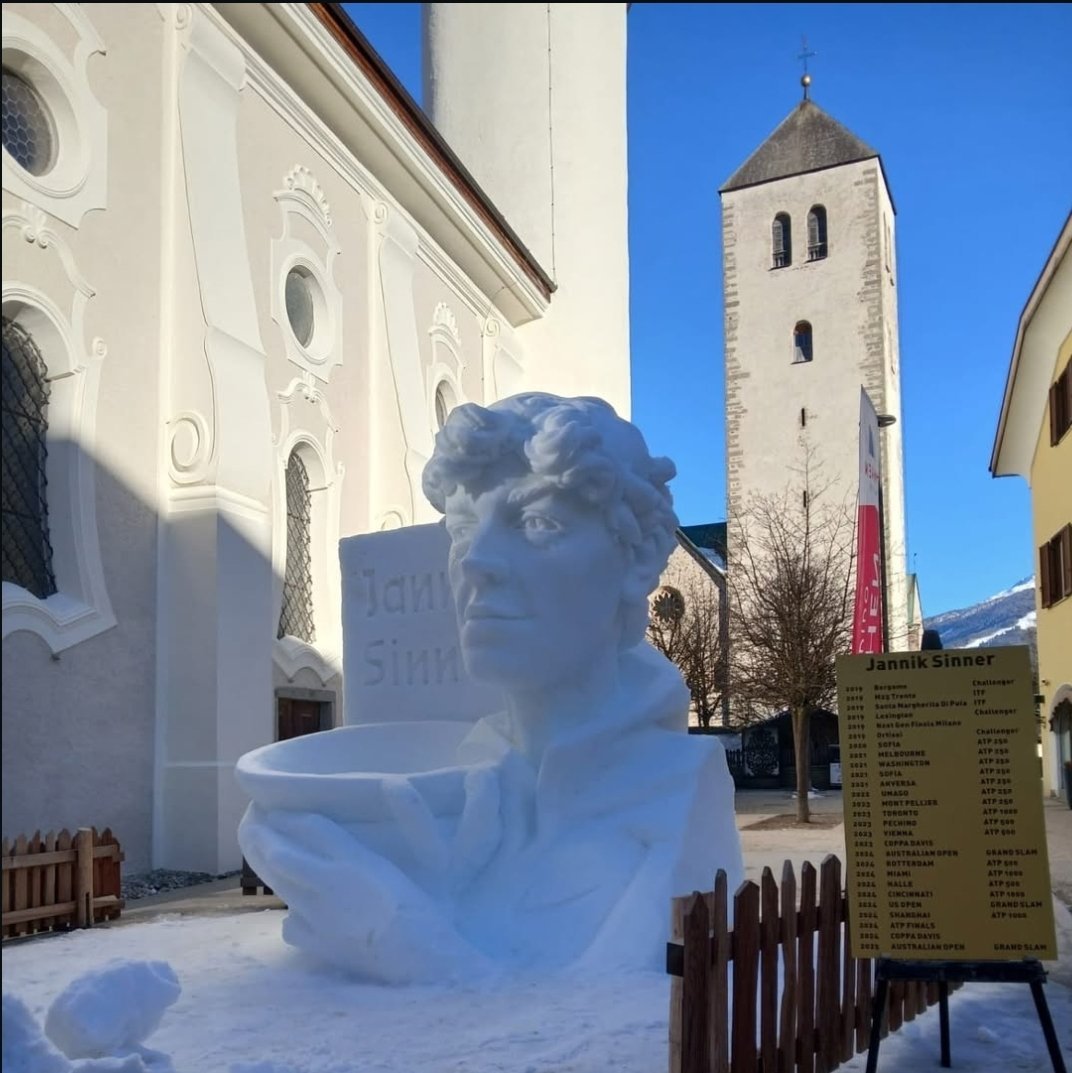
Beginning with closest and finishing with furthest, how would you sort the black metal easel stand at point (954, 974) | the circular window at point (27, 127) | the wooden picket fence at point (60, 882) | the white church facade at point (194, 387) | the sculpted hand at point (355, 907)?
the black metal easel stand at point (954, 974) → the sculpted hand at point (355, 907) → the wooden picket fence at point (60, 882) → the circular window at point (27, 127) → the white church facade at point (194, 387)

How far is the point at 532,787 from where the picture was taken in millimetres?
Answer: 6090

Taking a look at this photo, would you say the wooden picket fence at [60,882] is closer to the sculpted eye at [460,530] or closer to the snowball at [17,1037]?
the sculpted eye at [460,530]

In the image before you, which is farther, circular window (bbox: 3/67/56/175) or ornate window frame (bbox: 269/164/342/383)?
ornate window frame (bbox: 269/164/342/383)

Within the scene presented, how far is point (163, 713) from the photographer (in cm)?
1164

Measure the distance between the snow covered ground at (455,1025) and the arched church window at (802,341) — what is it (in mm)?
36027

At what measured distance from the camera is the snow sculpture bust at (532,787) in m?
5.58

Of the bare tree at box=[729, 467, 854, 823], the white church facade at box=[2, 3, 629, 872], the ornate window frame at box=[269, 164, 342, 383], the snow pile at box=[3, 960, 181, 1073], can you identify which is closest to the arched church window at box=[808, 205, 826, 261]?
the bare tree at box=[729, 467, 854, 823]

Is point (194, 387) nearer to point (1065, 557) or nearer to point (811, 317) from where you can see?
point (1065, 557)

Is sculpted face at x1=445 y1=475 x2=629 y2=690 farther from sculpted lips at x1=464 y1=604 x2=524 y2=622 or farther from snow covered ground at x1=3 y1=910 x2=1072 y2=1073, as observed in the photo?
snow covered ground at x1=3 y1=910 x2=1072 y2=1073

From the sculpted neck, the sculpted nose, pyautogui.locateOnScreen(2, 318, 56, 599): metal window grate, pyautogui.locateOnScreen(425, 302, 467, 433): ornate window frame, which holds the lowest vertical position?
the sculpted neck

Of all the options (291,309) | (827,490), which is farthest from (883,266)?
(291,309)

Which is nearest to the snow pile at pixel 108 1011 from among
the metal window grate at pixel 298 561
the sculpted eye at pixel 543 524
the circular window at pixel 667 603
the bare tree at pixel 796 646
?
the sculpted eye at pixel 543 524

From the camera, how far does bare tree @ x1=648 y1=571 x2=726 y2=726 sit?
1199 inches

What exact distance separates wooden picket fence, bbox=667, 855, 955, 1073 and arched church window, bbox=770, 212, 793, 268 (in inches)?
1519
